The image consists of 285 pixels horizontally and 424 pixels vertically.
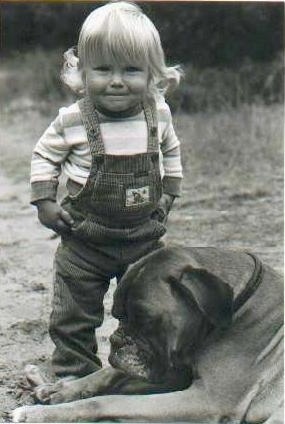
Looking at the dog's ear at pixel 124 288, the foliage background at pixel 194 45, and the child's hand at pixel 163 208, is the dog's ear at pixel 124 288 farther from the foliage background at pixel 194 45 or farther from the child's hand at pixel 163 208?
the foliage background at pixel 194 45

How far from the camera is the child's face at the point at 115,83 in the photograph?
8.14ft

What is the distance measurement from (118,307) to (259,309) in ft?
1.18

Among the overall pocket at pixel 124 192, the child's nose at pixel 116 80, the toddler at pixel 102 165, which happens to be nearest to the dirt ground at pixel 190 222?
the toddler at pixel 102 165

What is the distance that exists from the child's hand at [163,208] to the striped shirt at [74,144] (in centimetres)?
10

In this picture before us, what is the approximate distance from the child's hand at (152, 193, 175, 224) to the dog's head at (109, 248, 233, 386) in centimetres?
20

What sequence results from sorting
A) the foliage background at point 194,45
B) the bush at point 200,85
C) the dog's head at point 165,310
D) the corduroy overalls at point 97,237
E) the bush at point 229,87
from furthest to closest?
1. the bush at point 229,87
2. the bush at point 200,85
3. the foliage background at point 194,45
4. the corduroy overalls at point 97,237
5. the dog's head at point 165,310

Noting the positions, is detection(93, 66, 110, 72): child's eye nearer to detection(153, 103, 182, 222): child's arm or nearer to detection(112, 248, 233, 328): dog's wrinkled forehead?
detection(153, 103, 182, 222): child's arm

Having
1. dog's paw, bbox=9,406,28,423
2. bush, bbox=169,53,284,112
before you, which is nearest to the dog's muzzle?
dog's paw, bbox=9,406,28,423

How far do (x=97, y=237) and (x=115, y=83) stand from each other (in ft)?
1.28

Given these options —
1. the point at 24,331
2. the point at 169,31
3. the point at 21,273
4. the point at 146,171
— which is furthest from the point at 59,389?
the point at 169,31

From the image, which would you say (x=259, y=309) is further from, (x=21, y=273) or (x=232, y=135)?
(x=232, y=135)

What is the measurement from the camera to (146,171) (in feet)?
8.29

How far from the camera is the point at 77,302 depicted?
2611mm

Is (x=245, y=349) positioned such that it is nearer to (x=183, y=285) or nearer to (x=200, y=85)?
(x=183, y=285)
